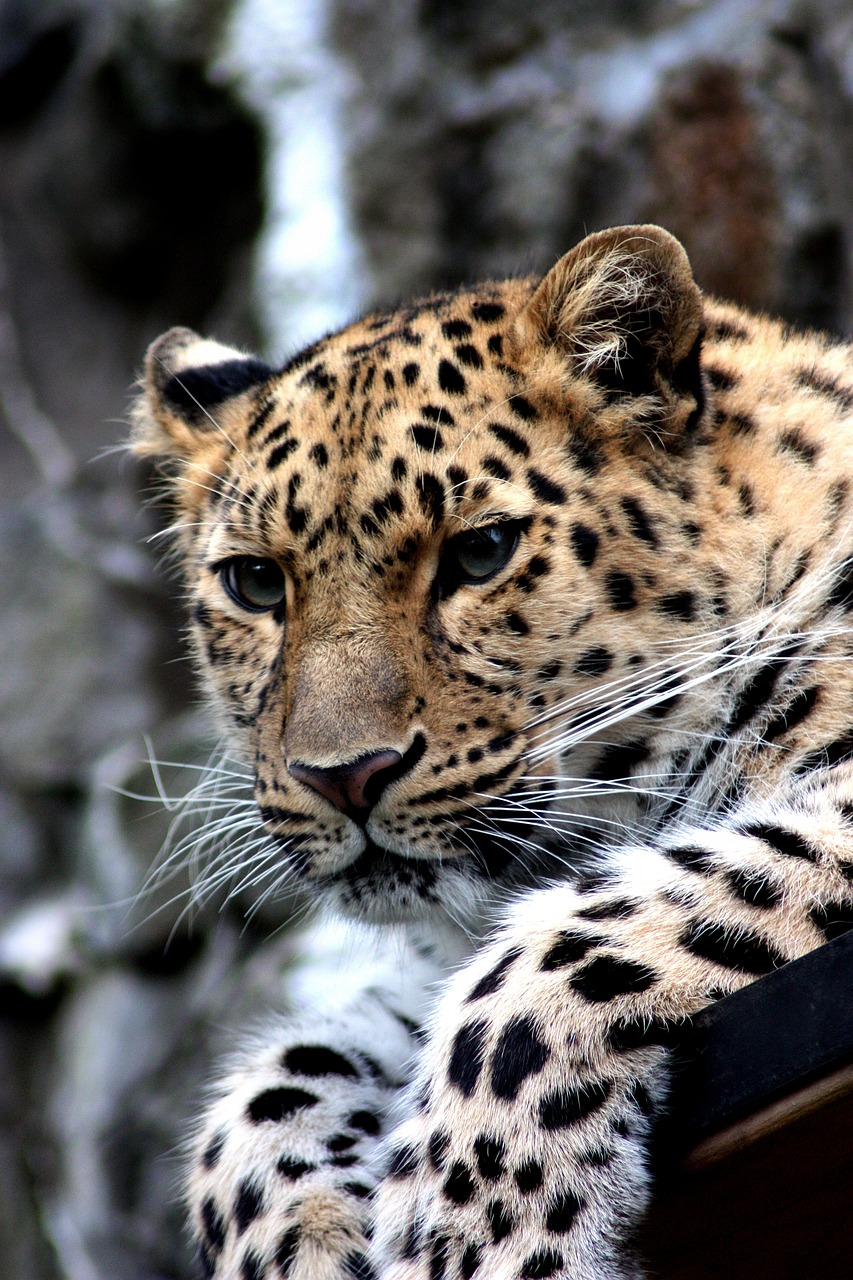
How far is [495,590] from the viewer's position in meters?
3.25

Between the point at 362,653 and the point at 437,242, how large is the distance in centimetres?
483

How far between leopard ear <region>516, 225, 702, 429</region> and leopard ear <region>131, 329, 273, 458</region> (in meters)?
1.06

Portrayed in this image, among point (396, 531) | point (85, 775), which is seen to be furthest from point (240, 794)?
point (396, 531)

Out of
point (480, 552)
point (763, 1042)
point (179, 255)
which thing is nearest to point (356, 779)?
point (480, 552)

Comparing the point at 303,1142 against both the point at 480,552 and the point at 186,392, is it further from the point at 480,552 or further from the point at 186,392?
the point at 186,392

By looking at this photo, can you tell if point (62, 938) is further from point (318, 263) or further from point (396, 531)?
point (396, 531)

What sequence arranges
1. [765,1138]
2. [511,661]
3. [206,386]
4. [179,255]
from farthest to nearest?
[179,255] → [206,386] → [511,661] → [765,1138]

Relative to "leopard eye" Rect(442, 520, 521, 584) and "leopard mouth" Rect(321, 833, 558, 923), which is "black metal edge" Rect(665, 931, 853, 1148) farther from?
"leopard eye" Rect(442, 520, 521, 584)

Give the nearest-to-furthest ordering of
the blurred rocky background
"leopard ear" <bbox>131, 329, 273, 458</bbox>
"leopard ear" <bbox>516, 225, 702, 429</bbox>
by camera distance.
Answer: "leopard ear" <bbox>516, 225, 702, 429</bbox>
"leopard ear" <bbox>131, 329, 273, 458</bbox>
the blurred rocky background

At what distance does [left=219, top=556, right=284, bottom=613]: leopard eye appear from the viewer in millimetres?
3680

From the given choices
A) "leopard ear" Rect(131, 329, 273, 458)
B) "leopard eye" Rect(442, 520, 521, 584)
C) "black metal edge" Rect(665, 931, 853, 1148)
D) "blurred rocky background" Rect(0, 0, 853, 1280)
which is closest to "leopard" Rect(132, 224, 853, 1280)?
"leopard eye" Rect(442, 520, 521, 584)

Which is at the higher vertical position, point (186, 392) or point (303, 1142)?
point (186, 392)

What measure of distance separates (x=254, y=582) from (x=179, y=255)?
5.89 meters

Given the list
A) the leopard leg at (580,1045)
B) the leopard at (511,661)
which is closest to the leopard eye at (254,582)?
the leopard at (511,661)
